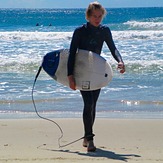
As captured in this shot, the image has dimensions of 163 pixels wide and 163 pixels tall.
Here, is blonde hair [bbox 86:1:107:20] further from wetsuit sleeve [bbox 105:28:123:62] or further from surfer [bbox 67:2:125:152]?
wetsuit sleeve [bbox 105:28:123:62]

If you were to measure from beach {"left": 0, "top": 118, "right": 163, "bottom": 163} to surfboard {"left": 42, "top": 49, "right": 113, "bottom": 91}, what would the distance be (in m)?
0.70

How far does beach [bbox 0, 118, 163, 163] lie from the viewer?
4.62 metres

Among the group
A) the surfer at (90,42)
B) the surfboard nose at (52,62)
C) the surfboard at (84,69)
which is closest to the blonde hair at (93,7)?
the surfer at (90,42)

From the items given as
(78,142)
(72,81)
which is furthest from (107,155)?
(72,81)

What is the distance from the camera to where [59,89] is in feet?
32.1

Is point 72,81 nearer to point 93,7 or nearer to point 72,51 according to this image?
point 72,51

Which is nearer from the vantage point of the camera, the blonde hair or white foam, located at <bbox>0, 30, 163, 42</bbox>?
the blonde hair

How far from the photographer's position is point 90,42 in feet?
16.1

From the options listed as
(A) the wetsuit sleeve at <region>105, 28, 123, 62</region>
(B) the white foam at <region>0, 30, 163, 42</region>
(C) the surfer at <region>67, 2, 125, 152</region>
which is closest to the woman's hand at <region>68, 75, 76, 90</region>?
(C) the surfer at <region>67, 2, 125, 152</region>

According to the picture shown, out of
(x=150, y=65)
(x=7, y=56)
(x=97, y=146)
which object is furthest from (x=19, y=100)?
(x=7, y=56)

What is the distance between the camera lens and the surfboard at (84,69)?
488 centimetres

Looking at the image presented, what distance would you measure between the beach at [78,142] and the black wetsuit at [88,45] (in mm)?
371

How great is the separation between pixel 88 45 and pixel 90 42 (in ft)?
0.13

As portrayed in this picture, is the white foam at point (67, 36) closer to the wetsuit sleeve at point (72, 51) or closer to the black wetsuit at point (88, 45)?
the black wetsuit at point (88, 45)
